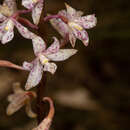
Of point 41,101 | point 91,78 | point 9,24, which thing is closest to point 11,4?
point 9,24

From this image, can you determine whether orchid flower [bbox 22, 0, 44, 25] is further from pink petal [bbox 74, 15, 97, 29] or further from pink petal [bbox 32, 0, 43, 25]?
pink petal [bbox 74, 15, 97, 29]

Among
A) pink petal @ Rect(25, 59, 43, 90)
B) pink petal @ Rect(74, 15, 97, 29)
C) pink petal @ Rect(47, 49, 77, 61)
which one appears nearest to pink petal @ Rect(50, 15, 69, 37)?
Result: pink petal @ Rect(74, 15, 97, 29)

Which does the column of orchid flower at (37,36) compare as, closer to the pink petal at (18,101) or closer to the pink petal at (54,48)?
the pink petal at (54,48)

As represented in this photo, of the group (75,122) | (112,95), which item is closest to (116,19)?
(112,95)

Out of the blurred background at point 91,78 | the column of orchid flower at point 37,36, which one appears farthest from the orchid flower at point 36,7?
the blurred background at point 91,78

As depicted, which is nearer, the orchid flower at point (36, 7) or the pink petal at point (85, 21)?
the orchid flower at point (36, 7)

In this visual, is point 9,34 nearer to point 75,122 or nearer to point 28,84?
point 28,84
